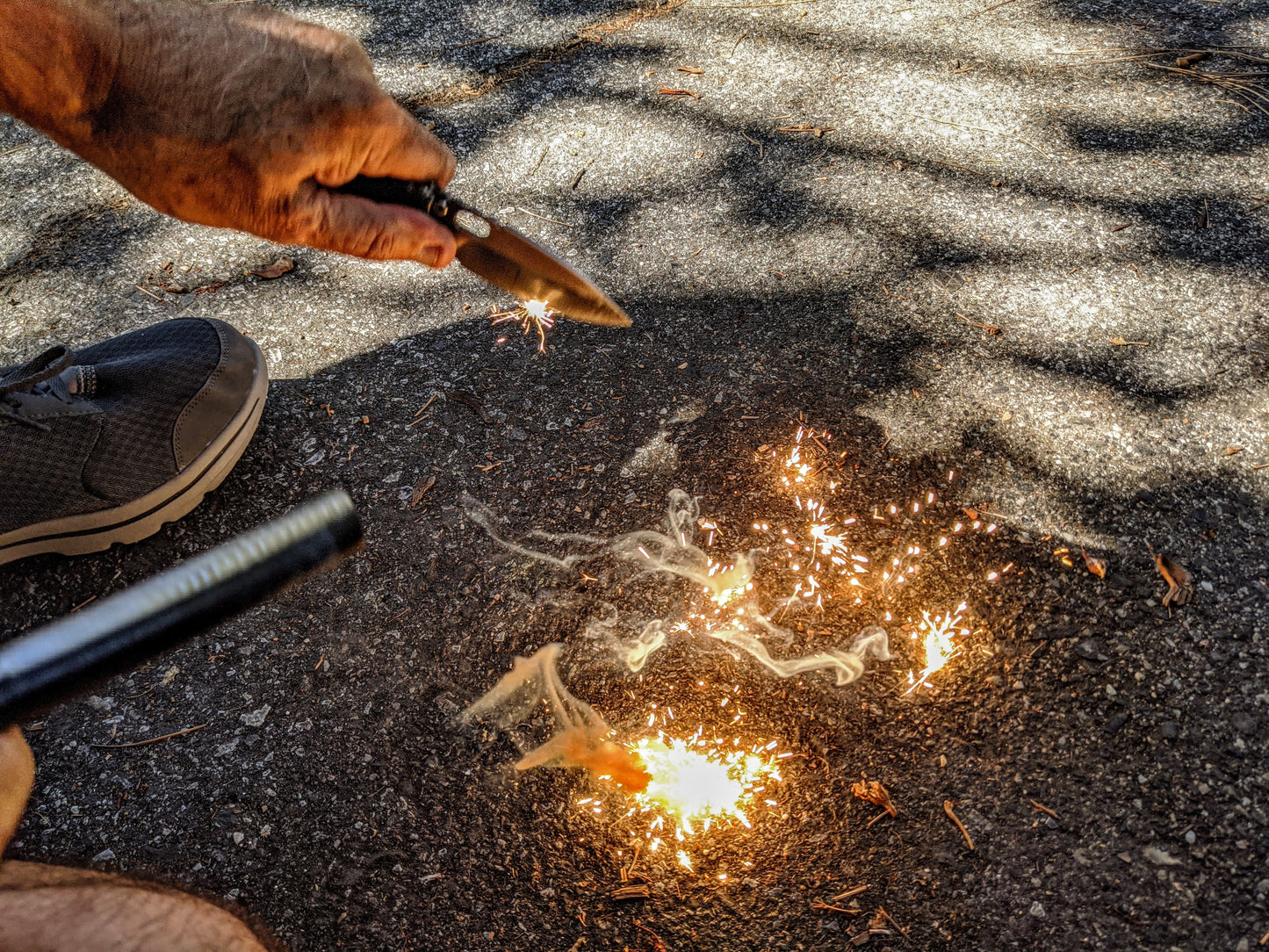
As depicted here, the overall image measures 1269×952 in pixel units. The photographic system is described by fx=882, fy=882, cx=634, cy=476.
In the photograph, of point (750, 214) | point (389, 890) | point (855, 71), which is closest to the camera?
point (389, 890)

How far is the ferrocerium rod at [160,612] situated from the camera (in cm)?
106

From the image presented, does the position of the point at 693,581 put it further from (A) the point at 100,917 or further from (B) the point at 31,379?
(B) the point at 31,379

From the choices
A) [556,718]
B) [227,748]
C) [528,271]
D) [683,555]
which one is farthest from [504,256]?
[227,748]

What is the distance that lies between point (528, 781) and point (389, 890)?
0.34 metres

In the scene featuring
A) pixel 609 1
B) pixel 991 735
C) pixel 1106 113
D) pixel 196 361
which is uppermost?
pixel 609 1

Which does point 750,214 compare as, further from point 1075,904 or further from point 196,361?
point 1075,904

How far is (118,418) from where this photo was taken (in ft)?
7.61

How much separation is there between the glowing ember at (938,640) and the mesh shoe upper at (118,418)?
1.90 meters

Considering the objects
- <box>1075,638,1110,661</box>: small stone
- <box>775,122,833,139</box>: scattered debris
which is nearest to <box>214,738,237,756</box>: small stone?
<box>1075,638,1110,661</box>: small stone

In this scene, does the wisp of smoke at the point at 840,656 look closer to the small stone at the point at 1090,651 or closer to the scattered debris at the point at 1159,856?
the small stone at the point at 1090,651

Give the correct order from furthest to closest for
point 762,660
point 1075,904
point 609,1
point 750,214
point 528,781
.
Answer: point 609,1
point 750,214
point 762,660
point 528,781
point 1075,904

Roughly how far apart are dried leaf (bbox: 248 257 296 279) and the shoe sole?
0.85 m

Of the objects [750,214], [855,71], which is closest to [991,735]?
[750,214]

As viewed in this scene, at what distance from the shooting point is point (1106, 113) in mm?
3322
